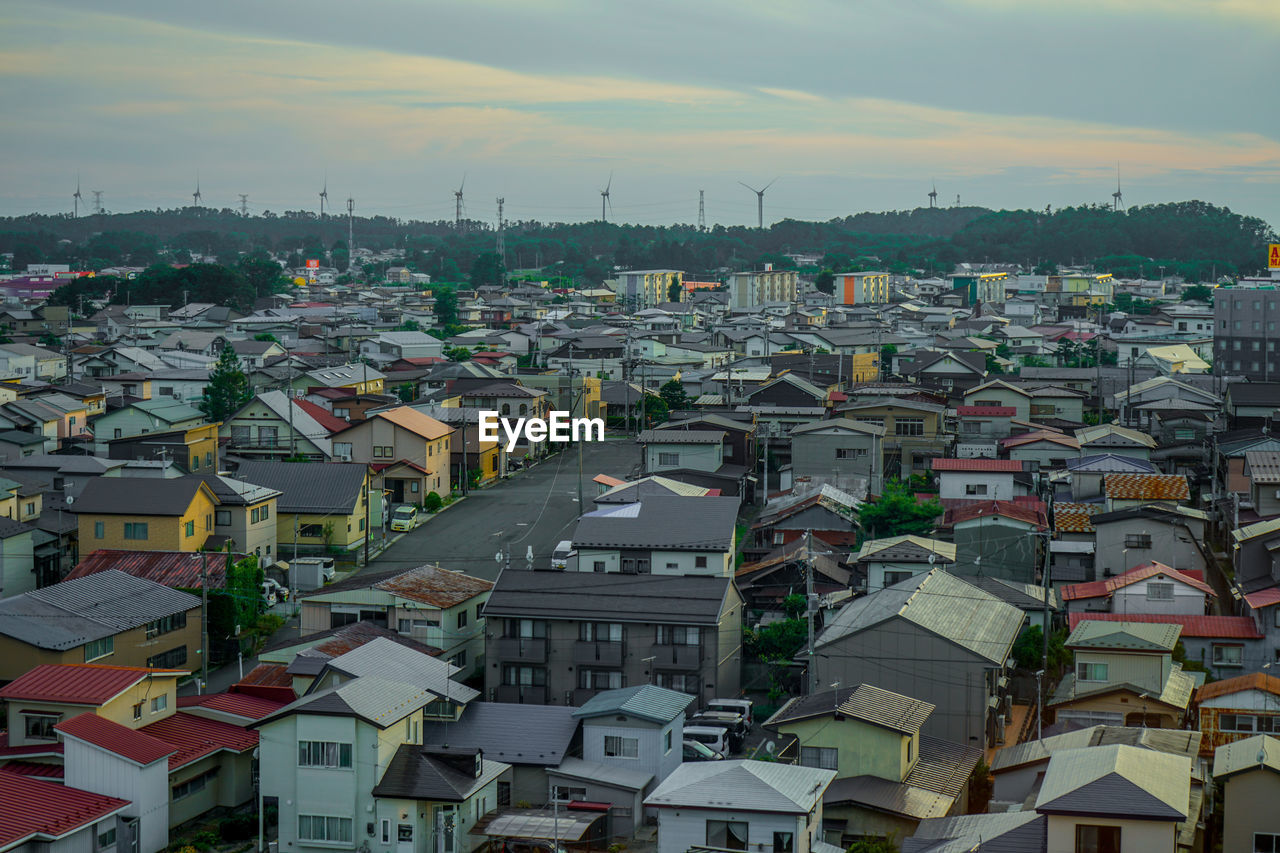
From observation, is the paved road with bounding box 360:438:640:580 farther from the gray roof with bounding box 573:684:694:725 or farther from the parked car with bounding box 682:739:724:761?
the parked car with bounding box 682:739:724:761

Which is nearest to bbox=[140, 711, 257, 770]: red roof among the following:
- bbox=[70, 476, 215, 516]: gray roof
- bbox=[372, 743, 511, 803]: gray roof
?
bbox=[372, 743, 511, 803]: gray roof

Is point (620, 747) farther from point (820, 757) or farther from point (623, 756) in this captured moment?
point (820, 757)

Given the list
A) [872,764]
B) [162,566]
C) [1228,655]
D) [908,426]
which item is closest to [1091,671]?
[1228,655]

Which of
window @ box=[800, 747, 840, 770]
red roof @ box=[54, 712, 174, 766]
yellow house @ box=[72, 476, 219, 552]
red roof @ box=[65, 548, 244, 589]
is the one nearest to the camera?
red roof @ box=[54, 712, 174, 766]

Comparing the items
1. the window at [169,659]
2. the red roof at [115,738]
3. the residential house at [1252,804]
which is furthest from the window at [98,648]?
the residential house at [1252,804]

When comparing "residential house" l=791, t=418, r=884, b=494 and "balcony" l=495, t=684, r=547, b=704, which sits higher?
"residential house" l=791, t=418, r=884, b=494

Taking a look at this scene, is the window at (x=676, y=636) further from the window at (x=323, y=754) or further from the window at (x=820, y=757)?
the window at (x=323, y=754)
